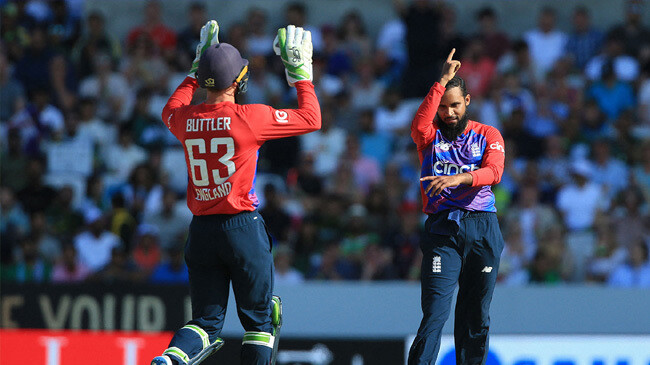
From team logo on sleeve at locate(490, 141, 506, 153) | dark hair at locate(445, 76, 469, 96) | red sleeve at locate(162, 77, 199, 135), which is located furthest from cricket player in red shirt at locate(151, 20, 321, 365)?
team logo on sleeve at locate(490, 141, 506, 153)

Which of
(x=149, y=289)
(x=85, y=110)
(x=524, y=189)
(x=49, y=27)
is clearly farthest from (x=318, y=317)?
(x=49, y=27)

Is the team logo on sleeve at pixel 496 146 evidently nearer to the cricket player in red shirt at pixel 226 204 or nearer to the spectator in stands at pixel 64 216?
the cricket player in red shirt at pixel 226 204

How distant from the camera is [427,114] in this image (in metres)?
6.64

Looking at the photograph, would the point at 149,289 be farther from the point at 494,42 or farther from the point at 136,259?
the point at 494,42

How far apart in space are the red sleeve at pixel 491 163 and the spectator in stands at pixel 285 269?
5621 millimetres

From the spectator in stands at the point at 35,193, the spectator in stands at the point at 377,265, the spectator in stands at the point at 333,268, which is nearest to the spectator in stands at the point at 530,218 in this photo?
the spectator in stands at the point at 377,265

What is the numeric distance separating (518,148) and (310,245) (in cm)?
328

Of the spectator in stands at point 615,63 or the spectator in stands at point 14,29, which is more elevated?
the spectator in stands at point 14,29

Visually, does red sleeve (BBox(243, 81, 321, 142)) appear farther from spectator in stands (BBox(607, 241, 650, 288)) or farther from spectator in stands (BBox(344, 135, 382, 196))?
spectator in stands (BBox(344, 135, 382, 196))

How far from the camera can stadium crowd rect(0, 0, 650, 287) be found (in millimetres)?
12539

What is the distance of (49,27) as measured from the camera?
1611cm

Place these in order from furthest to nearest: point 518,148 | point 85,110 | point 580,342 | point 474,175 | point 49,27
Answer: point 49,27 → point 85,110 → point 518,148 → point 580,342 → point 474,175

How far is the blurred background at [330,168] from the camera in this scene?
32.1 ft

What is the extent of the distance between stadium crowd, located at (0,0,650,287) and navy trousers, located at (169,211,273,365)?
222 inches
